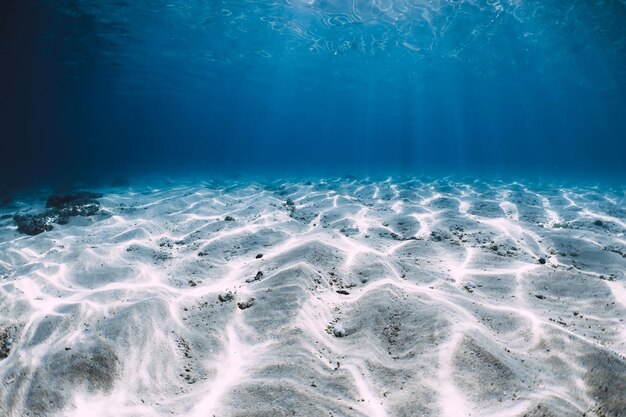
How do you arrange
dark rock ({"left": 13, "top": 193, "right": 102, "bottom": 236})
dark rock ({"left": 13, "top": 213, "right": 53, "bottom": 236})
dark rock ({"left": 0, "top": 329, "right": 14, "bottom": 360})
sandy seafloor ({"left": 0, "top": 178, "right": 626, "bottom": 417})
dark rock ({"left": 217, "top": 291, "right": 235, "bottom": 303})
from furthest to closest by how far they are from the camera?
1. dark rock ({"left": 13, "top": 193, "right": 102, "bottom": 236})
2. dark rock ({"left": 13, "top": 213, "right": 53, "bottom": 236})
3. dark rock ({"left": 217, "top": 291, "right": 235, "bottom": 303})
4. dark rock ({"left": 0, "top": 329, "right": 14, "bottom": 360})
5. sandy seafloor ({"left": 0, "top": 178, "right": 626, "bottom": 417})

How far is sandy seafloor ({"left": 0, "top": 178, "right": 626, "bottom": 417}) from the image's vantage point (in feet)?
7.27

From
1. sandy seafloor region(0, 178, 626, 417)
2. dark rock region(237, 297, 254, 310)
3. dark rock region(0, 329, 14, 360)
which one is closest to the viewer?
sandy seafloor region(0, 178, 626, 417)

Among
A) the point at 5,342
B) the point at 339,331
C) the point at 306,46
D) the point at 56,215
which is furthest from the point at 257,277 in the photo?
the point at 306,46

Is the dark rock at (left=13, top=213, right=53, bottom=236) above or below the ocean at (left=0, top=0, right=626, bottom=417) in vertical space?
below

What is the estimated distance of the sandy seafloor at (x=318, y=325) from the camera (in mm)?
2217

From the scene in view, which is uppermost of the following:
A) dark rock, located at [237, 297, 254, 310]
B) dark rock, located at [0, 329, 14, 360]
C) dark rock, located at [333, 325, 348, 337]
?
dark rock, located at [333, 325, 348, 337]

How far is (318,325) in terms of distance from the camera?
3123 mm

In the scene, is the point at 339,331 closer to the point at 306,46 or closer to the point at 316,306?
the point at 316,306

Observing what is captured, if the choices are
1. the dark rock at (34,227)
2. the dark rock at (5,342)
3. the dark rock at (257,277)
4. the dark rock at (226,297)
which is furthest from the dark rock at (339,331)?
the dark rock at (34,227)

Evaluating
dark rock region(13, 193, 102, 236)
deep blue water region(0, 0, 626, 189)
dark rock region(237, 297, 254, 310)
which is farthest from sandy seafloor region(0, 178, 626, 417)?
deep blue water region(0, 0, 626, 189)

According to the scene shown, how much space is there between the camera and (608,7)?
18344 mm

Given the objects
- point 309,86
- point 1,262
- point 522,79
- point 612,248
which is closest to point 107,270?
point 1,262

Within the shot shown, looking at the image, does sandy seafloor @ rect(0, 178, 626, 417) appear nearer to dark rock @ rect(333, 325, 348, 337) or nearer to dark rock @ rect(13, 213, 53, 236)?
dark rock @ rect(333, 325, 348, 337)

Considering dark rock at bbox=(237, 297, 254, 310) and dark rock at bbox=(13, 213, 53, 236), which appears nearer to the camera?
dark rock at bbox=(237, 297, 254, 310)
